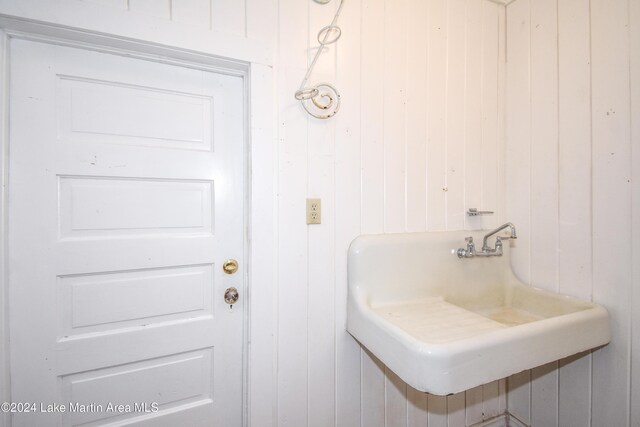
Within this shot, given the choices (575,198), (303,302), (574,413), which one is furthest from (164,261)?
(574,413)

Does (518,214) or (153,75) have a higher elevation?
(153,75)

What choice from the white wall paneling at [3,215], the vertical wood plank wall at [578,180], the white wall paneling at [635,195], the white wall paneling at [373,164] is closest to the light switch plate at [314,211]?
the white wall paneling at [373,164]

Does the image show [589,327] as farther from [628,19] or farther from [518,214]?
[628,19]

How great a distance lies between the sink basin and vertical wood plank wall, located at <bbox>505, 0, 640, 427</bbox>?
12 centimetres

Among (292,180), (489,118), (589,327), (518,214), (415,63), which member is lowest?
(589,327)

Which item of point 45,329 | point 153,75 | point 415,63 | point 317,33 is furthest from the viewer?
point 415,63

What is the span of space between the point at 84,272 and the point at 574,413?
210 centimetres

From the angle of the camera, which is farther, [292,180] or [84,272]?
[292,180]

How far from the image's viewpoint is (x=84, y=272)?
3.20 feet

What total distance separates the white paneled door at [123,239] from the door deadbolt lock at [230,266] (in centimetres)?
2

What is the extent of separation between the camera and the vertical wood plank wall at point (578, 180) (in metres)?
1.12

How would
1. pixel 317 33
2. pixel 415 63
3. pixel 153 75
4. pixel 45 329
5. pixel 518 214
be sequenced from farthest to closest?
pixel 518 214 → pixel 415 63 → pixel 317 33 → pixel 153 75 → pixel 45 329

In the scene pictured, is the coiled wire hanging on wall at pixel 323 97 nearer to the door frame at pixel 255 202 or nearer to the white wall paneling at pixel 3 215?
the door frame at pixel 255 202

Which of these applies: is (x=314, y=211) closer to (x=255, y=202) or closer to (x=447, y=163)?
(x=255, y=202)
